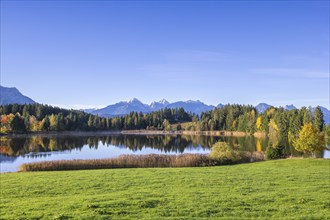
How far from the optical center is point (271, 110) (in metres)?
173

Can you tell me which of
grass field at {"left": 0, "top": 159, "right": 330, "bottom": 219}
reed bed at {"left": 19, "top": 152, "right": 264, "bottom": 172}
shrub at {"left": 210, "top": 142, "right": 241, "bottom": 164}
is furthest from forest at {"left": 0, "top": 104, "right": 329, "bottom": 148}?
grass field at {"left": 0, "top": 159, "right": 330, "bottom": 219}

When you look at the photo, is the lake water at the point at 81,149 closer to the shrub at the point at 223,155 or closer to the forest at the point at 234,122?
the shrub at the point at 223,155

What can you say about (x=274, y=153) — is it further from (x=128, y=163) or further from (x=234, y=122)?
(x=234, y=122)

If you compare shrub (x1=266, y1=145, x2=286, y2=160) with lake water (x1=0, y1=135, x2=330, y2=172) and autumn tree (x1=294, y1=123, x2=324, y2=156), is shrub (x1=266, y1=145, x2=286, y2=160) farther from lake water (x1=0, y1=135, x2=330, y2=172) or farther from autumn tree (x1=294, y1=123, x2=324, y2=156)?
lake water (x1=0, y1=135, x2=330, y2=172)

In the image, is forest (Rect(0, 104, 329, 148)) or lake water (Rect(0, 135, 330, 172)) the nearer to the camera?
lake water (Rect(0, 135, 330, 172))

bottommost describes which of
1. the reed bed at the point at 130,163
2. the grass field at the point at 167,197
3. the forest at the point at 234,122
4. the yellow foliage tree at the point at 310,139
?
the reed bed at the point at 130,163

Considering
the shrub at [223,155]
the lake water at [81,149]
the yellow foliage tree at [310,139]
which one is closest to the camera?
the shrub at [223,155]

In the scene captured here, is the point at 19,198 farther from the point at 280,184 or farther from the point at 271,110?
→ the point at 271,110

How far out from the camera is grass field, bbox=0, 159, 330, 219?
15.2m

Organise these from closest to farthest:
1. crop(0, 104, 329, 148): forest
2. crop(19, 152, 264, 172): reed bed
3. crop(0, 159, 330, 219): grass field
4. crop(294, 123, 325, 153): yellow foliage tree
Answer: crop(0, 159, 330, 219): grass field < crop(19, 152, 264, 172): reed bed < crop(294, 123, 325, 153): yellow foliage tree < crop(0, 104, 329, 148): forest

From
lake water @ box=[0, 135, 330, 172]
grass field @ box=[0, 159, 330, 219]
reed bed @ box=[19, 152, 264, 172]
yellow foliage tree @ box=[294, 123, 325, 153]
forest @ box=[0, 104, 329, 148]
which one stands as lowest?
lake water @ box=[0, 135, 330, 172]

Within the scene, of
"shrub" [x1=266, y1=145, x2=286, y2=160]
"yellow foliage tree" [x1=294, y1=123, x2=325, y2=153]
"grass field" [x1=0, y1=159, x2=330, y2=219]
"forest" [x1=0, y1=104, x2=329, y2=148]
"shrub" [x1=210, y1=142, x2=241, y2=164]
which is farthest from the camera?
"forest" [x1=0, y1=104, x2=329, y2=148]

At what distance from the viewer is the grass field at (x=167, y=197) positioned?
15.2 m

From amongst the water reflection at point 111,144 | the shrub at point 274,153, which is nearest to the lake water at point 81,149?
the water reflection at point 111,144
